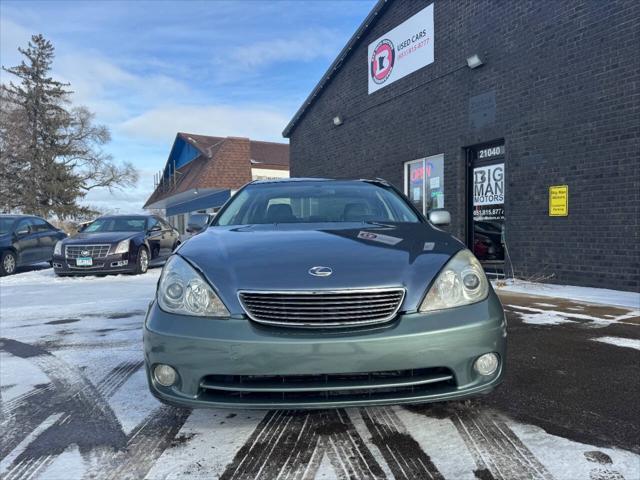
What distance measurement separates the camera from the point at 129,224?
452 inches

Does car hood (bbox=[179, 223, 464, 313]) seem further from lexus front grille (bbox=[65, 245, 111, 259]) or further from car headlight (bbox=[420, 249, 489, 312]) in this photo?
lexus front grille (bbox=[65, 245, 111, 259])

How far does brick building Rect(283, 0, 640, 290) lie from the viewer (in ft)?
23.4

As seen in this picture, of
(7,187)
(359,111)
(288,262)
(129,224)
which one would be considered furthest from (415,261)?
(7,187)

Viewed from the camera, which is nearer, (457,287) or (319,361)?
(319,361)

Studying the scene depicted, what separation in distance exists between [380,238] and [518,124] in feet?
22.6

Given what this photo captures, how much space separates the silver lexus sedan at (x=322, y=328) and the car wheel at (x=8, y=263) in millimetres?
9960

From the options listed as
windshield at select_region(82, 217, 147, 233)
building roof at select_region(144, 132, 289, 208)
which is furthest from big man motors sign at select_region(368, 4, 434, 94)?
building roof at select_region(144, 132, 289, 208)

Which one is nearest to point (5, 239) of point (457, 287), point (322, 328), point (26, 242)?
point (26, 242)

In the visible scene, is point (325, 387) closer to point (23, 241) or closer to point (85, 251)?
point (85, 251)

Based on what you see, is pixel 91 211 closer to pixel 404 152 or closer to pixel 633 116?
pixel 404 152

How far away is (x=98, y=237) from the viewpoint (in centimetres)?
1025

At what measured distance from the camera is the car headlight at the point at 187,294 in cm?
233

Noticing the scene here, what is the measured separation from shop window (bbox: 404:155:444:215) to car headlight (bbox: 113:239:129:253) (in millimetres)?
6055

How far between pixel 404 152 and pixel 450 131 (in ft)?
5.37
